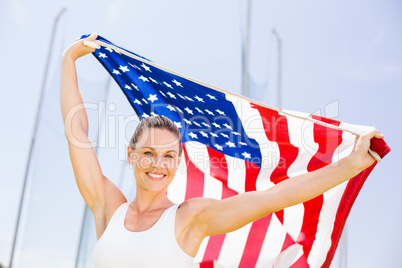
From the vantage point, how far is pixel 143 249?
7.56ft

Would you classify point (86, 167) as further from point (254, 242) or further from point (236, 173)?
point (254, 242)

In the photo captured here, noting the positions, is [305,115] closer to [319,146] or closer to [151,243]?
[319,146]

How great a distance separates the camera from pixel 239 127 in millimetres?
3850

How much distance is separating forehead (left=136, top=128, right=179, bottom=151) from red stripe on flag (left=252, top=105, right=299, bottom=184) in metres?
1.34

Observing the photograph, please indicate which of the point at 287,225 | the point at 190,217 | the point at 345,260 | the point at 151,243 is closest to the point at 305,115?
the point at 287,225

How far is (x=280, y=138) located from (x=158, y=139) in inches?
59.7

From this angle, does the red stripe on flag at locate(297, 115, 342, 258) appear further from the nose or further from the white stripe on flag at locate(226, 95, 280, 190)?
the nose

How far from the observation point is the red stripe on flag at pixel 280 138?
3.64 metres

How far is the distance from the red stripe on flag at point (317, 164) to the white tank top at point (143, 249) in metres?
1.45

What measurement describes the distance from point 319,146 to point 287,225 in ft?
2.58

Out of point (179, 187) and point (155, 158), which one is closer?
point (155, 158)

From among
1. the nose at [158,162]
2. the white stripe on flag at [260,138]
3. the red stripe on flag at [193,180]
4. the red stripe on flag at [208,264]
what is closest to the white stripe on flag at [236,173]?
the white stripe on flag at [260,138]

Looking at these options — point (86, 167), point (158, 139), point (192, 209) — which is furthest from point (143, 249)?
point (86, 167)

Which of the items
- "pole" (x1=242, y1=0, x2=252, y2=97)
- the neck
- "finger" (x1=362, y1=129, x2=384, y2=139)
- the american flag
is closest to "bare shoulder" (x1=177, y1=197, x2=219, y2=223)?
the neck
